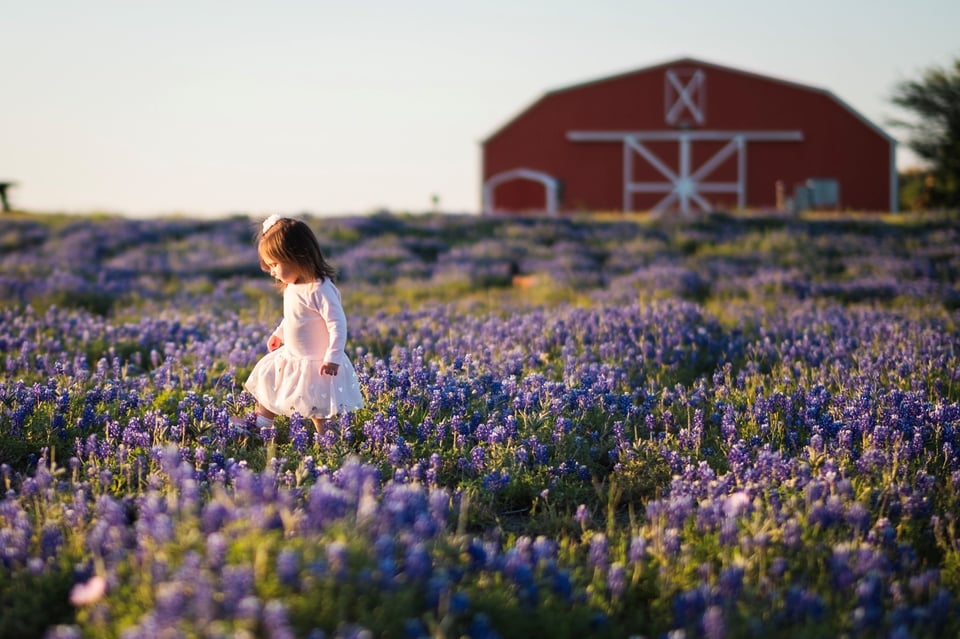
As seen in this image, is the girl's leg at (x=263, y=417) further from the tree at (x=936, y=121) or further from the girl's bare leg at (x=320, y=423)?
the tree at (x=936, y=121)

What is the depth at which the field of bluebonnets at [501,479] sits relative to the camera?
2.66 metres

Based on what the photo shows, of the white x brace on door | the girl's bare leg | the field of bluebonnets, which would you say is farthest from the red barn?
the girl's bare leg

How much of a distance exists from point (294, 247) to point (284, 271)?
0.16 m

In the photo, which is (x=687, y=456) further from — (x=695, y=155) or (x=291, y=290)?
(x=695, y=155)

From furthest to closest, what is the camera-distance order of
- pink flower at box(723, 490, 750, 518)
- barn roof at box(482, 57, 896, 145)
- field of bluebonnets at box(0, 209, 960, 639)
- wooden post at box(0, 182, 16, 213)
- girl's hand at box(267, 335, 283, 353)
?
barn roof at box(482, 57, 896, 145) → wooden post at box(0, 182, 16, 213) → girl's hand at box(267, 335, 283, 353) → pink flower at box(723, 490, 750, 518) → field of bluebonnets at box(0, 209, 960, 639)

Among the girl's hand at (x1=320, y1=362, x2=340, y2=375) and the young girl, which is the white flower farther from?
the girl's hand at (x1=320, y1=362, x2=340, y2=375)

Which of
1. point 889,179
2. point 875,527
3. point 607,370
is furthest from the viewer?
point 889,179

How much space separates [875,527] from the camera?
3.42 m

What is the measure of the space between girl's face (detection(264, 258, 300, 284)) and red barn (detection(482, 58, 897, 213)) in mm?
22623

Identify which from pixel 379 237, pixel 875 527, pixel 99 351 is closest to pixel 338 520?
pixel 875 527

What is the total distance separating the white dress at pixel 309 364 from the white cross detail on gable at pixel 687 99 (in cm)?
2452

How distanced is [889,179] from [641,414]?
2506 centimetres

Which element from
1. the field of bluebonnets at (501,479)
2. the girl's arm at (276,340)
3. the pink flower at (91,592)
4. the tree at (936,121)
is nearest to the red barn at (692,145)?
the tree at (936,121)

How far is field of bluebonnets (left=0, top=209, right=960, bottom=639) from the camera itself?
2660 mm
